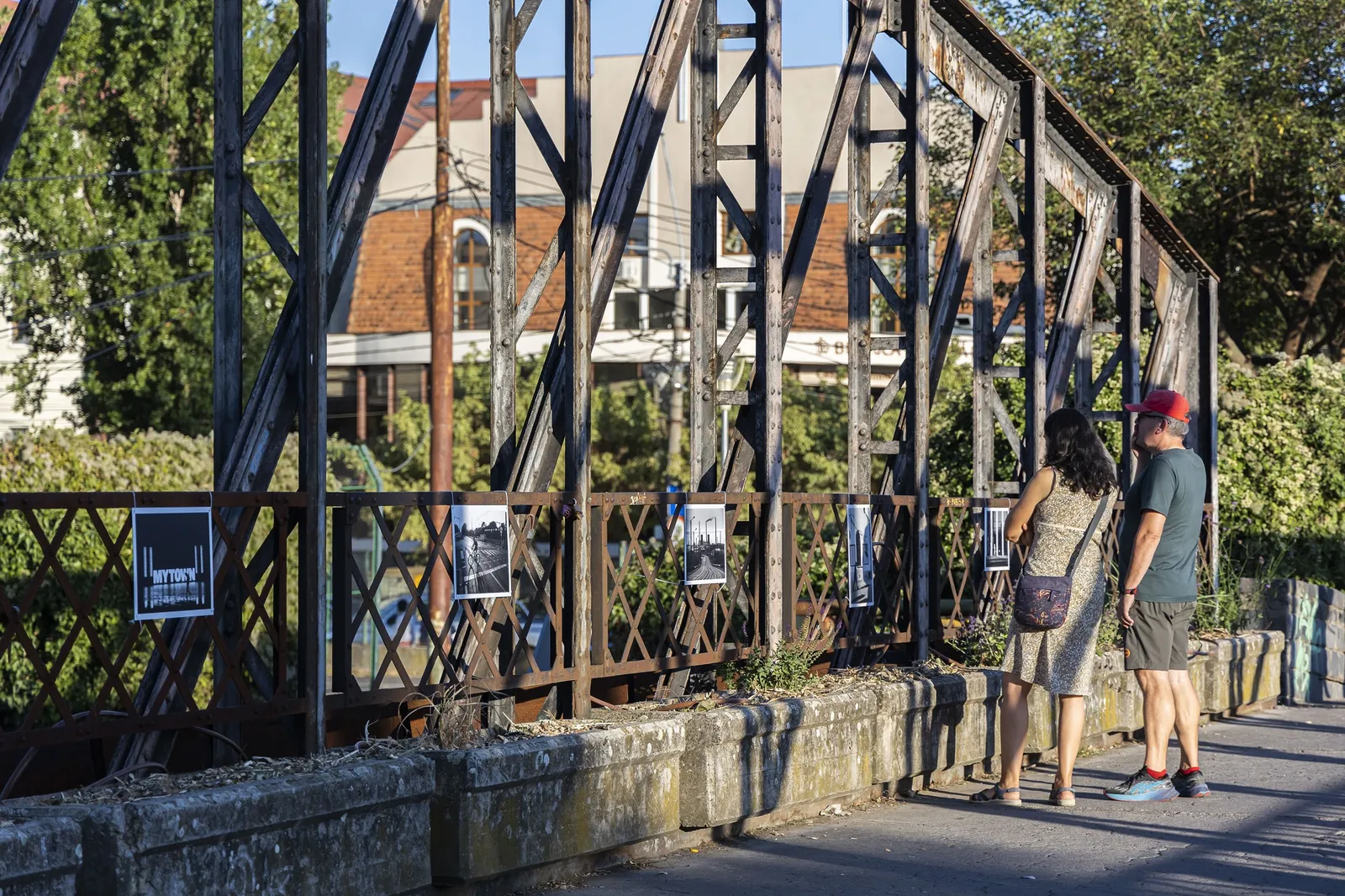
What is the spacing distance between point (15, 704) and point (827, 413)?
76.6 ft

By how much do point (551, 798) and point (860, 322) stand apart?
4998 mm

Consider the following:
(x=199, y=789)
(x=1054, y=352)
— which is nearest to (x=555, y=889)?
(x=199, y=789)

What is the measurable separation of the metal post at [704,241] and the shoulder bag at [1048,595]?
183 centimetres

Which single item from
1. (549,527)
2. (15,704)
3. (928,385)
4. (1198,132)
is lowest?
(15,704)

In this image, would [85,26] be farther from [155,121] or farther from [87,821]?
[87,821]

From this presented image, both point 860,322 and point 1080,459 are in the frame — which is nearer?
point 1080,459

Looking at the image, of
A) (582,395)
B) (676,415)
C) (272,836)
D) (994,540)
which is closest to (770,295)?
(582,395)

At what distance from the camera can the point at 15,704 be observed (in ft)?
51.1

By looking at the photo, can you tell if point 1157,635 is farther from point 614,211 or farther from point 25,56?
point 25,56

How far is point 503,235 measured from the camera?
25.0 ft

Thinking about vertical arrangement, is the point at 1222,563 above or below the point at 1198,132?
below

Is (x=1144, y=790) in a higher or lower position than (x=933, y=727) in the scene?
lower

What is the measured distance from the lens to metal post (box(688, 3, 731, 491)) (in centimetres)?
864

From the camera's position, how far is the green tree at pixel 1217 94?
828 inches
